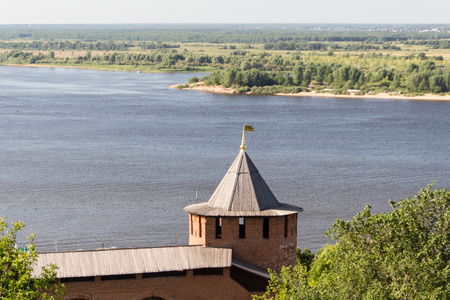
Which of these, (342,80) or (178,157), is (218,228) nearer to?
(178,157)

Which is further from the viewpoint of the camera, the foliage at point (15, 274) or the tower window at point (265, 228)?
the tower window at point (265, 228)

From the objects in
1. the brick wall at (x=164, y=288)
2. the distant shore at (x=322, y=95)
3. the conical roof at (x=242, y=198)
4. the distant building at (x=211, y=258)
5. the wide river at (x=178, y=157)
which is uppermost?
the conical roof at (x=242, y=198)

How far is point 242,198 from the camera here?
15.1 m

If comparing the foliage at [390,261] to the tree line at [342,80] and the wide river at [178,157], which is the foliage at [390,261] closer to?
the wide river at [178,157]

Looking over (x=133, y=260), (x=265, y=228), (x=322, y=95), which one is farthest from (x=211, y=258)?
(x=322, y=95)

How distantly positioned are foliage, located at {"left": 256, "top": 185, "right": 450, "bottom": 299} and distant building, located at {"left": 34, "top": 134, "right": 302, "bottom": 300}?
0.73 m

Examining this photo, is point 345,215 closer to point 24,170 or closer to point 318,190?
point 318,190

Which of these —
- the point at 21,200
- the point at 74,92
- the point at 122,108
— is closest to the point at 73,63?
the point at 74,92

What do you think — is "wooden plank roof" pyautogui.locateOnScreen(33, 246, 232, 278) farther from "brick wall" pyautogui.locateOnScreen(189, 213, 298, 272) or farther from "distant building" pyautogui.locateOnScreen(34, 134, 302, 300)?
"brick wall" pyautogui.locateOnScreen(189, 213, 298, 272)

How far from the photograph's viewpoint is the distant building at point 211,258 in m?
14.1

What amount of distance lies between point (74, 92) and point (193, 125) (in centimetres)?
2590

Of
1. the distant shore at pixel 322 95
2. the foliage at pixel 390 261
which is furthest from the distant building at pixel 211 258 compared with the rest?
the distant shore at pixel 322 95

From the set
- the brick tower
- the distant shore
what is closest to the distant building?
the brick tower

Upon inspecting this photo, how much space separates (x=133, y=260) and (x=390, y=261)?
4.38 meters
